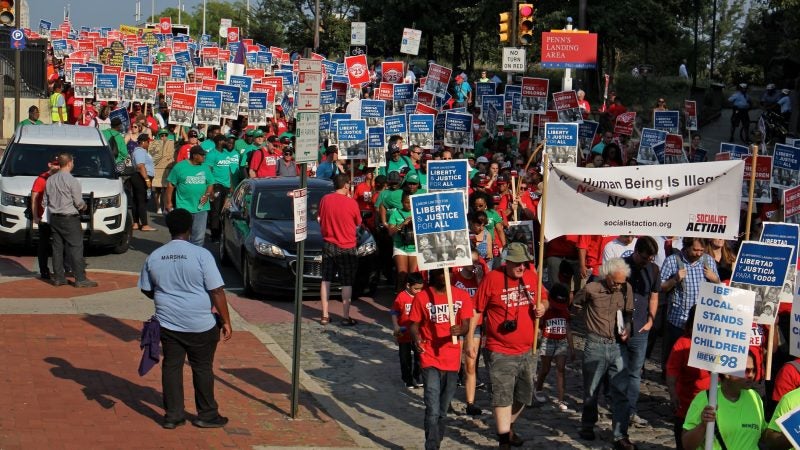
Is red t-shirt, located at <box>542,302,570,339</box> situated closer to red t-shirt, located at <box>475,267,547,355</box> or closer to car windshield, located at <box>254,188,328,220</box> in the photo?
red t-shirt, located at <box>475,267,547,355</box>

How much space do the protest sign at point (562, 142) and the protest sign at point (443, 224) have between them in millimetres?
6948

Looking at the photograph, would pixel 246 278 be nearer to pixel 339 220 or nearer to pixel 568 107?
pixel 339 220

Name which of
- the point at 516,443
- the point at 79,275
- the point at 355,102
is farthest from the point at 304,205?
the point at 355,102

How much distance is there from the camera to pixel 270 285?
→ 1686 cm

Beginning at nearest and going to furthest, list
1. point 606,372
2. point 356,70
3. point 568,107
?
point 606,372
point 568,107
point 356,70

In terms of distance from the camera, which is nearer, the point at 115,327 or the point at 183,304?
the point at 183,304

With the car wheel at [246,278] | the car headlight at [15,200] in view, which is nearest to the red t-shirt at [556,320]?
the car wheel at [246,278]

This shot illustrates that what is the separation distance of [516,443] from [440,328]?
1437 mm

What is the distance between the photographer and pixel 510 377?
1041 cm

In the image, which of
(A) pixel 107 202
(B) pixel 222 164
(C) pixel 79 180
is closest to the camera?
(C) pixel 79 180

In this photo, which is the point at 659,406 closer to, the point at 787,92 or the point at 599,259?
the point at 599,259

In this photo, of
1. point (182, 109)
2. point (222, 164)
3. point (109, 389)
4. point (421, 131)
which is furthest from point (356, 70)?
point (109, 389)

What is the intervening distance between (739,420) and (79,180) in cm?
1342

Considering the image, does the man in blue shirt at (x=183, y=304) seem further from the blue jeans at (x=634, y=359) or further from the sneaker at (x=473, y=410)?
the blue jeans at (x=634, y=359)
